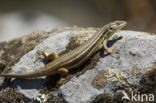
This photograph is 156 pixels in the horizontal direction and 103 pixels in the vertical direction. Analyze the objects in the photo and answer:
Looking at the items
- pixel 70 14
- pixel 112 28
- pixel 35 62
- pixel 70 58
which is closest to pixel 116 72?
pixel 70 58

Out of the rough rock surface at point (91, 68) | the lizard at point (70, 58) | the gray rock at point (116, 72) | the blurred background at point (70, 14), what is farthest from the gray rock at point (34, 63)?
the blurred background at point (70, 14)

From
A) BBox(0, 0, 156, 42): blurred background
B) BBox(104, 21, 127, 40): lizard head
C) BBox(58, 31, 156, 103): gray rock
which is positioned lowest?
BBox(0, 0, 156, 42): blurred background

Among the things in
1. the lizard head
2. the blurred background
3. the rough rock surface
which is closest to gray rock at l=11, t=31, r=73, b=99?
the rough rock surface

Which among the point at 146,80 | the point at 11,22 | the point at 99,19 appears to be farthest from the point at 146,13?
the point at 146,80

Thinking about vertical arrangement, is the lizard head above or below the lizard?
above

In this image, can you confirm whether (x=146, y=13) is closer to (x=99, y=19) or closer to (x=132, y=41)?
(x=99, y=19)

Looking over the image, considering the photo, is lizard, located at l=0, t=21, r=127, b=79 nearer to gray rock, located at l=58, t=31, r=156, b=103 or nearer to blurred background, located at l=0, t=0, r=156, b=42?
gray rock, located at l=58, t=31, r=156, b=103

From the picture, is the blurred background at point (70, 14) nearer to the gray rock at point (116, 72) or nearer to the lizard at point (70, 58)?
the lizard at point (70, 58)

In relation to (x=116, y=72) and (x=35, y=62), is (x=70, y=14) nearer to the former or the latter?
(x=35, y=62)
